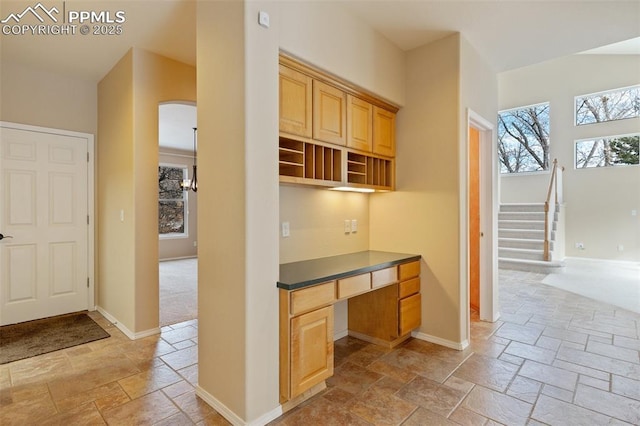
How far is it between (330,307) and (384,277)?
698mm

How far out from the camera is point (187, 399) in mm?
2252

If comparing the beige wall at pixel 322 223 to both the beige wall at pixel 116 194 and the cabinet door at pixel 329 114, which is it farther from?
the beige wall at pixel 116 194

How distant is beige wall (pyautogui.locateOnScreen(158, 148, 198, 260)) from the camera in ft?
27.3

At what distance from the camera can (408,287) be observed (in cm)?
312

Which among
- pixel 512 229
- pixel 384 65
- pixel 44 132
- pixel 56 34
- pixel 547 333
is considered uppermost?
pixel 56 34

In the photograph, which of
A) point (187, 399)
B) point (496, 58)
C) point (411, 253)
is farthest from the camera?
point (496, 58)

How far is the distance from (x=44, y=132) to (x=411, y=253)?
4.34m

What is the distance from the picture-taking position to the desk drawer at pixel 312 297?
6.87ft

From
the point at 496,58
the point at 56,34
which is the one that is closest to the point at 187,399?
the point at 56,34

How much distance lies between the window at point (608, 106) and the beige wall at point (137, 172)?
9035mm

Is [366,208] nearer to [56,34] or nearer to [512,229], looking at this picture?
[56,34]

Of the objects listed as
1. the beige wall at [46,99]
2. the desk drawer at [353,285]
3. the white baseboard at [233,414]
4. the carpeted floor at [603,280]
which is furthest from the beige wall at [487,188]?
the beige wall at [46,99]

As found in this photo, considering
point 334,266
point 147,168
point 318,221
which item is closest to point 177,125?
point 147,168

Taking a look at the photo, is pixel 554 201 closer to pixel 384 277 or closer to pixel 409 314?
pixel 409 314
